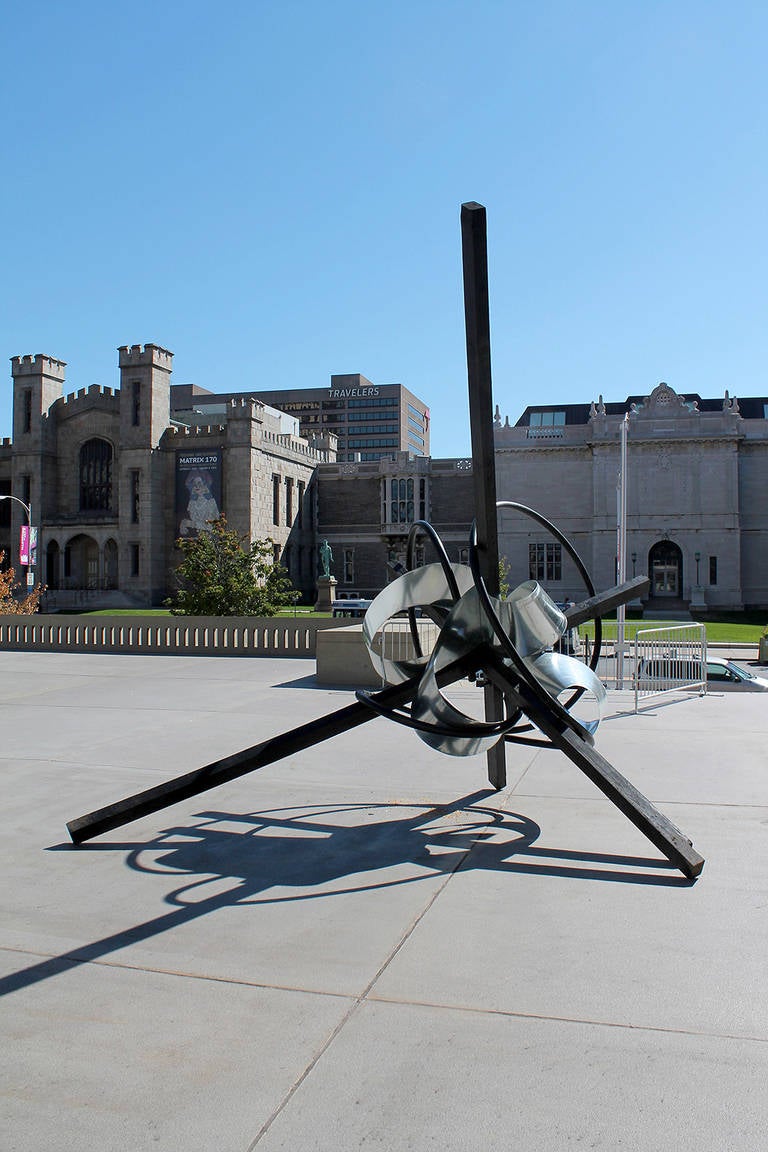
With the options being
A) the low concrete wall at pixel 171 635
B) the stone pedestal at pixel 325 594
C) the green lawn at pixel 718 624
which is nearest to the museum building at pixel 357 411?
the green lawn at pixel 718 624

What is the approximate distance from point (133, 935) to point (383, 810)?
295 cm

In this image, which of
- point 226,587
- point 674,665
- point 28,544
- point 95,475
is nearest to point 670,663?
point 674,665

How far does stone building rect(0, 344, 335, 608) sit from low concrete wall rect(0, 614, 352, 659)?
3355 centimetres

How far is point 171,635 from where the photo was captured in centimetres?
2394

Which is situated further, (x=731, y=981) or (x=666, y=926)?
(x=666, y=926)

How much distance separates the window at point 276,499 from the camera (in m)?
63.3

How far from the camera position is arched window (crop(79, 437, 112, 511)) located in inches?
2458

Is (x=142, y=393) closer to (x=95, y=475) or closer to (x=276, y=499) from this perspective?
(x=95, y=475)

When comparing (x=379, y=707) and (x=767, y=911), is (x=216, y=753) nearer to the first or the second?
(x=379, y=707)

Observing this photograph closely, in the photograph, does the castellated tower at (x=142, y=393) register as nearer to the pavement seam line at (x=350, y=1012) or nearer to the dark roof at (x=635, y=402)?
the dark roof at (x=635, y=402)

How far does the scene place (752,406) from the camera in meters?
70.4

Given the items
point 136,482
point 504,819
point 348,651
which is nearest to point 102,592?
point 136,482

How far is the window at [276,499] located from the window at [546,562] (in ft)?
58.8

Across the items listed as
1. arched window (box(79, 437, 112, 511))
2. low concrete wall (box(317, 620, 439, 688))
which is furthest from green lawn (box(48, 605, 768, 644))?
low concrete wall (box(317, 620, 439, 688))
